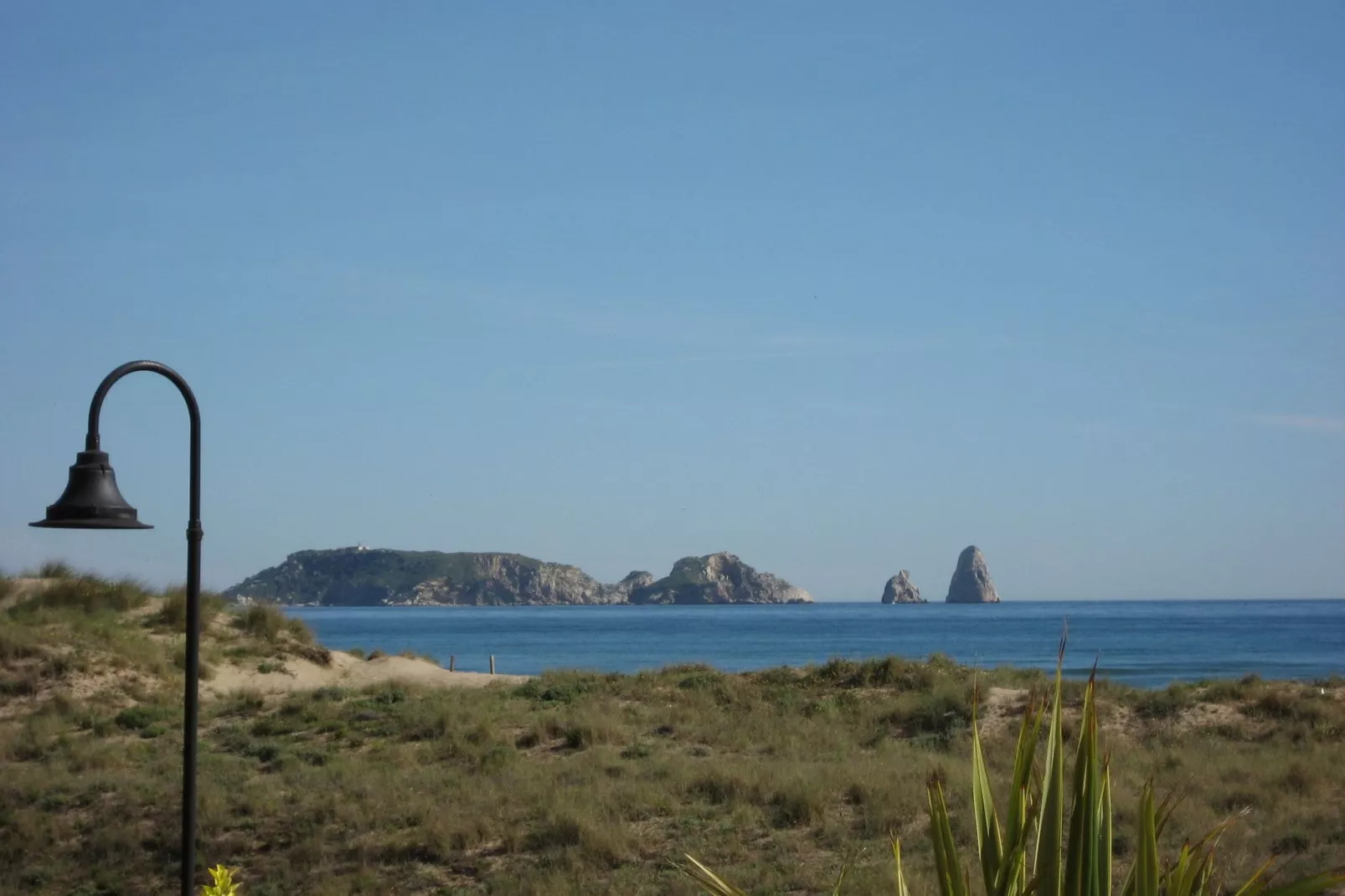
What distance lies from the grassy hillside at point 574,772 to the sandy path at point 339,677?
6.00 ft

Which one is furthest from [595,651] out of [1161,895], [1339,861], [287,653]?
[1161,895]

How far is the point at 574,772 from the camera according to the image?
18141mm

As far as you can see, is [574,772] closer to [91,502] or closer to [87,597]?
[91,502]

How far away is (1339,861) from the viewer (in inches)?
485

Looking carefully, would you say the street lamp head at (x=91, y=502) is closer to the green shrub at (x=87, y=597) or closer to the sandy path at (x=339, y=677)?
the sandy path at (x=339, y=677)

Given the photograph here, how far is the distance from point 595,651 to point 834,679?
60227 millimetres

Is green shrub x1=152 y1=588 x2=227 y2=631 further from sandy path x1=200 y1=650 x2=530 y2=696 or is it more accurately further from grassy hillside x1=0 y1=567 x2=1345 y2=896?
grassy hillside x1=0 y1=567 x2=1345 y2=896

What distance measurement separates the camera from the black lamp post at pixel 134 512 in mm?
8062

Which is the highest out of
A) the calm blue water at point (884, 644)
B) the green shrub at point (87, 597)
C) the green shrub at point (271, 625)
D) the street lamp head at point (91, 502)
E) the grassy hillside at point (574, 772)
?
the street lamp head at point (91, 502)

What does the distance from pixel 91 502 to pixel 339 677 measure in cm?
2467

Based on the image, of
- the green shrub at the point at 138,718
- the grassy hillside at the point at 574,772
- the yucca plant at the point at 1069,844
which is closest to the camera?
the yucca plant at the point at 1069,844

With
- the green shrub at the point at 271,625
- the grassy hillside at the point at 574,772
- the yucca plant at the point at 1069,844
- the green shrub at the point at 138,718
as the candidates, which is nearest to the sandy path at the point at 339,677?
the green shrub at the point at 271,625

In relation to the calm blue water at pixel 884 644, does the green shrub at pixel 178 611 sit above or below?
above

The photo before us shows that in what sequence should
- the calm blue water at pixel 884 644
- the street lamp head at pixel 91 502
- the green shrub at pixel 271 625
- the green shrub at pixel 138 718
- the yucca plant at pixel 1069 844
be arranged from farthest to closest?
the calm blue water at pixel 884 644 < the green shrub at pixel 271 625 < the green shrub at pixel 138 718 < the street lamp head at pixel 91 502 < the yucca plant at pixel 1069 844
